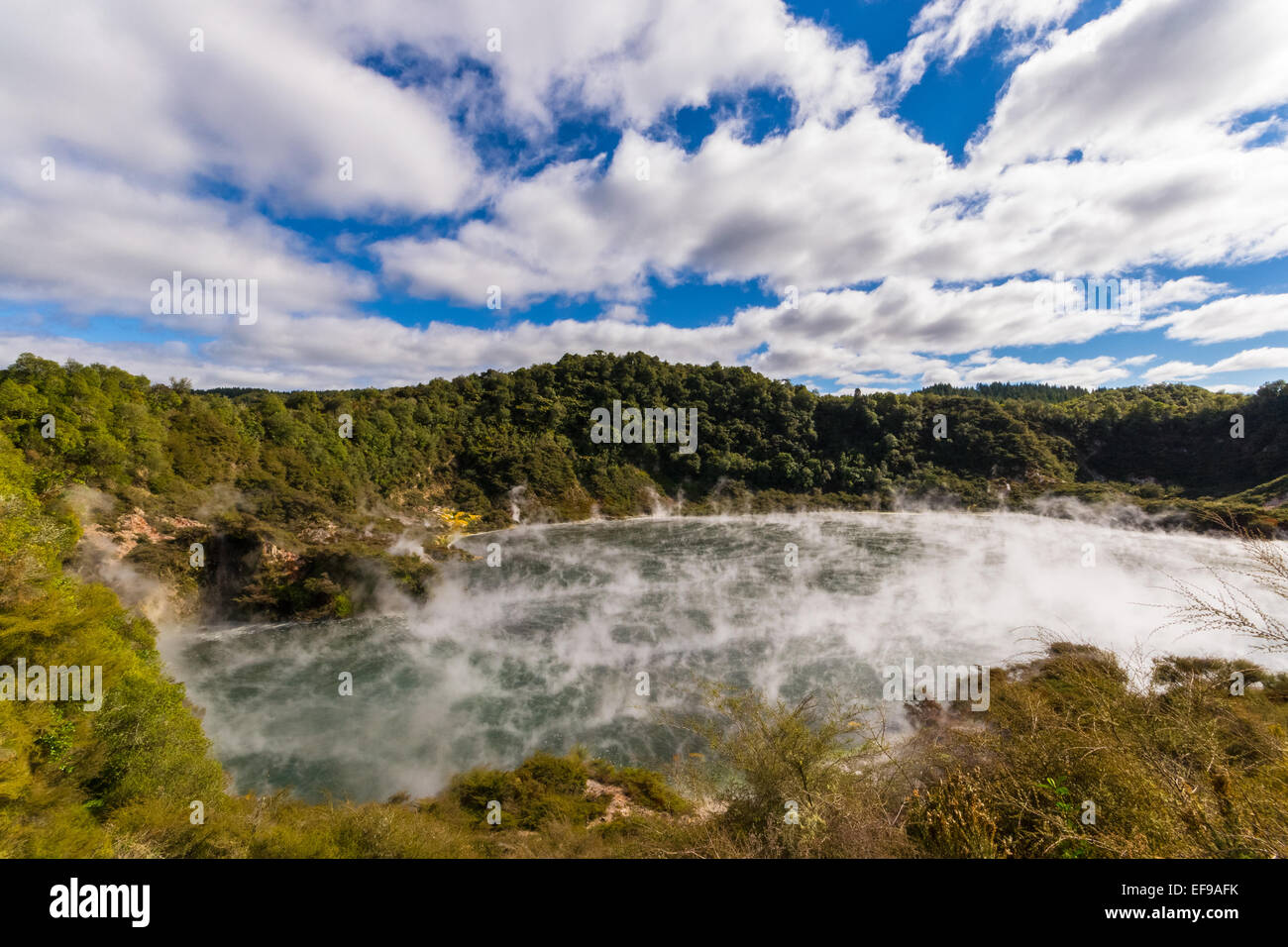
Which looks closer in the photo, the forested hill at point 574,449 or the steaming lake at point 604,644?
the steaming lake at point 604,644

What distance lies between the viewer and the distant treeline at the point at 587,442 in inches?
1108

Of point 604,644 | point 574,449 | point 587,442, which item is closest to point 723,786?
point 604,644

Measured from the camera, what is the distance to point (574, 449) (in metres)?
64.5

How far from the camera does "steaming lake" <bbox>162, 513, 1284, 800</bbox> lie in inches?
630

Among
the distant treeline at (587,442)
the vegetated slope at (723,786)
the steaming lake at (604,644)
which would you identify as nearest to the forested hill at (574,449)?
the distant treeline at (587,442)

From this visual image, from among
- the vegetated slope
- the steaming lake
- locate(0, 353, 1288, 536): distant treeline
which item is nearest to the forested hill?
locate(0, 353, 1288, 536): distant treeline

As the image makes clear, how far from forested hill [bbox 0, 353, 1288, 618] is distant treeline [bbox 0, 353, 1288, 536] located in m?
0.17

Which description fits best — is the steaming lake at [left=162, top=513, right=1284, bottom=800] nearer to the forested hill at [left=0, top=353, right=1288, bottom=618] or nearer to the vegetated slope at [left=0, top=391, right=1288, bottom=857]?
the vegetated slope at [left=0, top=391, right=1288, bottom=857]

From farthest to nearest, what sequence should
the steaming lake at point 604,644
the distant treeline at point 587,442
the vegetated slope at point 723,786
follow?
1. the distant treeline at point 587,442
2. the steaming lake at point 604,644
3. the vegetated slope at point 723,786

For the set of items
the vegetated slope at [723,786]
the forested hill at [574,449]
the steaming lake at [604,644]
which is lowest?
the steaming lake at [604,644]

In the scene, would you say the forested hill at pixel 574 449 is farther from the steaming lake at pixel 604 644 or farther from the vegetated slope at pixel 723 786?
the vegetated slope at pixel 723 786

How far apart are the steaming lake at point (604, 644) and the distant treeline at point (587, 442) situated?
42.8 ft

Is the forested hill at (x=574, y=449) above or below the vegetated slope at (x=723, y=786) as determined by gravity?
above
